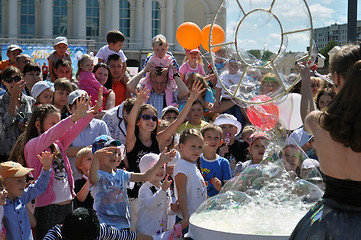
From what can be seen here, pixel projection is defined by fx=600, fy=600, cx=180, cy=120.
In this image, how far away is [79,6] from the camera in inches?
1582

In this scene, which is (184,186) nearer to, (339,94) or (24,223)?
(24,223)

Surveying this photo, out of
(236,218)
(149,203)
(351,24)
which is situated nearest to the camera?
(236,218)

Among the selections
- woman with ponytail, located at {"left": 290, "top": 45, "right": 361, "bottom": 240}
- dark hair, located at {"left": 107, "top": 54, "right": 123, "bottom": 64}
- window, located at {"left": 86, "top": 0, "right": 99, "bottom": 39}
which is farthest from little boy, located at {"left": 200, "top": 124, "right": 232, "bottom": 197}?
window, located at {"left": 86, "top": 0, "right": 99, "bottom": 39}

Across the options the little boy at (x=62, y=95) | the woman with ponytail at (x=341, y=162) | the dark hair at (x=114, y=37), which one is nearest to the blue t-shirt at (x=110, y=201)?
the little boy at (x=62, y=95)

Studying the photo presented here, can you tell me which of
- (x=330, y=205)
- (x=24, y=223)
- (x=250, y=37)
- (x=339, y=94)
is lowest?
(x=24, y=223)

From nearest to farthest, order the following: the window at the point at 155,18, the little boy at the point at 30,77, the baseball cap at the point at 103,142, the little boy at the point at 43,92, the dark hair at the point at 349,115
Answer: the dark hair at the point at 349,115 → the baseball cap at the point at 103,142 → the little boy at the point at 43,92 → the little boy at the point at 30,77 → the window at the point at 155,18

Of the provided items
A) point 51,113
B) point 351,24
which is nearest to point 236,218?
point 51,113

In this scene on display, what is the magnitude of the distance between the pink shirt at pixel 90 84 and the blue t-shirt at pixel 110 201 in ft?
8.06

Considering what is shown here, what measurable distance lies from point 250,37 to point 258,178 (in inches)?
34.4

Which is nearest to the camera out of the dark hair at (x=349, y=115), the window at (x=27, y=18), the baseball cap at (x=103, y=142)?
the dark hair at (x=349, y=115)

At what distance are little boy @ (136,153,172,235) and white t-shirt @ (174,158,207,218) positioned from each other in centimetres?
14

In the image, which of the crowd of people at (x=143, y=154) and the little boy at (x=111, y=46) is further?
the little boy at (x=111, y=46)

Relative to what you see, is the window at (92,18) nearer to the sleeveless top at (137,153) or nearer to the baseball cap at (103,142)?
the sleeveless top at (137,153)

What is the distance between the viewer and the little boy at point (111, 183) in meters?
4.39
